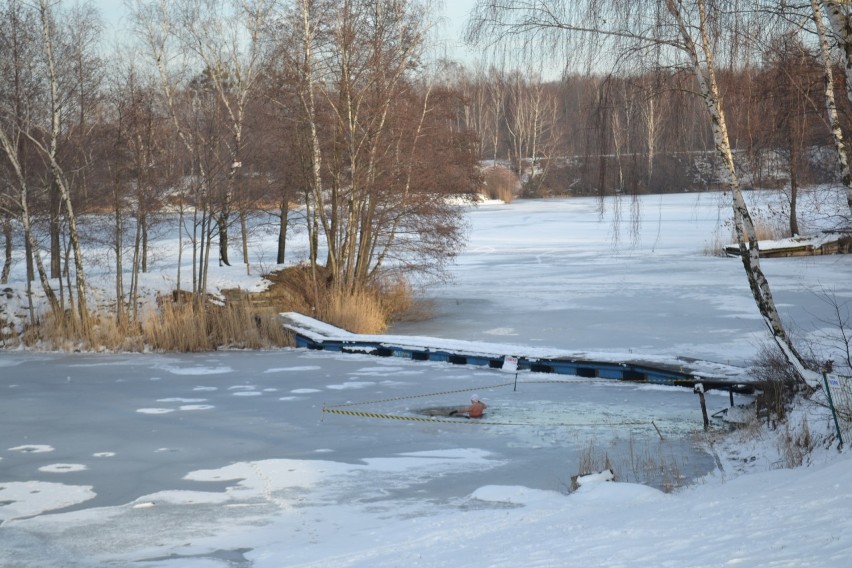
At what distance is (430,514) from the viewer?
6.70 metres

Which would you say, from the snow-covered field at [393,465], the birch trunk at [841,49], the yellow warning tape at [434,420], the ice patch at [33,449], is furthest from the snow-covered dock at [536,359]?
the ice patch at [33,449]

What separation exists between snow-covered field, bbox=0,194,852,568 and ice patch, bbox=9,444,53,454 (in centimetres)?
2

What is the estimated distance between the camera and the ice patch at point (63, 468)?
8297 millimetres

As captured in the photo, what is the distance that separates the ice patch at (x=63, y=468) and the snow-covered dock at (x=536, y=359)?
19.3 feet

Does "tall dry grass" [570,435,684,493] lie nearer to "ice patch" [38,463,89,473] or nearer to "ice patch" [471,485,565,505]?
"ice patch" [471,485,565,505]

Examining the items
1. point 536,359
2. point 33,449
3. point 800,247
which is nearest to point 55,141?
point 33,449

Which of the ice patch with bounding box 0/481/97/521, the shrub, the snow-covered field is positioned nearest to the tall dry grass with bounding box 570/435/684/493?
the snow-covered field

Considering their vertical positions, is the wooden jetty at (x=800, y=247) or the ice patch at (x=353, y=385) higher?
the wooden jetty at (x=800, y=247)

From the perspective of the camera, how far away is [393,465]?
27.1ft

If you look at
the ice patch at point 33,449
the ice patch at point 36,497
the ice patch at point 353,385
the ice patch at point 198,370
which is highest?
the ice patch at point 36,497

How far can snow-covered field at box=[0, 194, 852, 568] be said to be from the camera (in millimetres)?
5285

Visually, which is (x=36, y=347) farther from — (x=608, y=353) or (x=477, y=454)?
(x=477, y=454)

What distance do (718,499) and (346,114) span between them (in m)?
13.8

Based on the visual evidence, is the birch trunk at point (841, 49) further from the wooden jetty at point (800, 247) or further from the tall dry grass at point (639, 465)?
the wooden jetty at point (800, 247)
